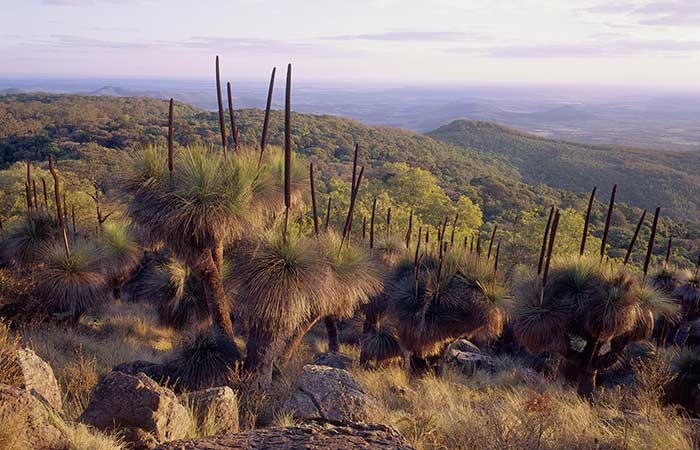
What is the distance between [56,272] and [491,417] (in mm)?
10116

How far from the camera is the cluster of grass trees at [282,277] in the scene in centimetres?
754

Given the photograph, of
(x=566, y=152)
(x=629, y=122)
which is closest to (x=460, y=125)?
(x=566, y=152)

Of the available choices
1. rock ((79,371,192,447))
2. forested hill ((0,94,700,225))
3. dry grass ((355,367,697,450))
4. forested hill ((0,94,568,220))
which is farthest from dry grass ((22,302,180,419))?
forested hill ((0,94,568,220))

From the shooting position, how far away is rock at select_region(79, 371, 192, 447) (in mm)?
4270

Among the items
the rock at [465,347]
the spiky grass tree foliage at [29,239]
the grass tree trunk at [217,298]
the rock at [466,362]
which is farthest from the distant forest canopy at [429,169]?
the rock at [465,347]

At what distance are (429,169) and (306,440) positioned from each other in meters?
56.0

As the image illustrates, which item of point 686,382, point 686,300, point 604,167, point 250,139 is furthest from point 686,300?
point 604,167

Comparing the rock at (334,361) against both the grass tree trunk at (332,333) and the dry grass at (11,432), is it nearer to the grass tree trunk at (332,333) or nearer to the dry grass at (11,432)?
the grass tree trunk at (332,333)

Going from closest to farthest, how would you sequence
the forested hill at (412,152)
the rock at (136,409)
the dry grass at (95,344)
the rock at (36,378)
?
1. the rock at (136,409)
2. the rock at (36,378)
3. the dry grass at (95,344)
4. the forested hill at (412,152)

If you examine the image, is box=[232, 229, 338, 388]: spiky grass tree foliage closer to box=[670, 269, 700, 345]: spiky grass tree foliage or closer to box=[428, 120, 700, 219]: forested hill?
box=[670, 269, 700, 345]: spiky grass tree foliage

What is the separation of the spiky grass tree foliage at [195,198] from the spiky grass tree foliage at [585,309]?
238 inches

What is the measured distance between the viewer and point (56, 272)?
10742 mm

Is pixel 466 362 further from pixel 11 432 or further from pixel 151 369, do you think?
pixel 11 432

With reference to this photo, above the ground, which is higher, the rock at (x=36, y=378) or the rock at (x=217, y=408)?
the rock at (x=36, y=378)
